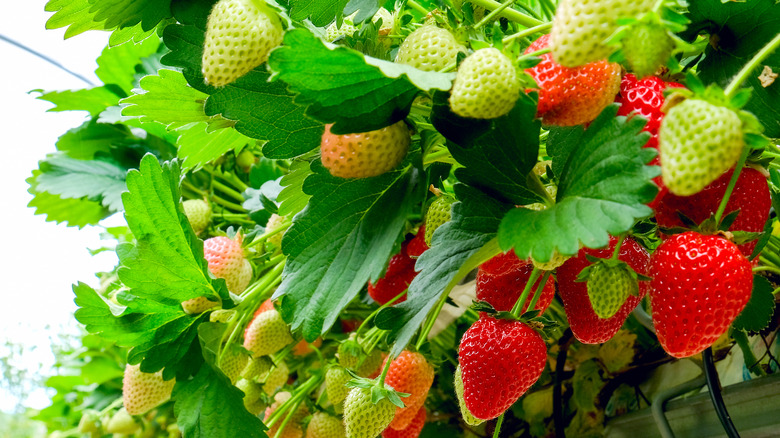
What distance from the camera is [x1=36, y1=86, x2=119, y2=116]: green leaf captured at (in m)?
1.23

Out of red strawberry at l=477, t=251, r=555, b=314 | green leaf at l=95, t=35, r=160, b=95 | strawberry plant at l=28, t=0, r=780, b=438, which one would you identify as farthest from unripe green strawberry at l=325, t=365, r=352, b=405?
green leaf at l=95, t=35, r=160, b=95

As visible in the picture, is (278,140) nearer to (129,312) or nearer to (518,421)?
(129,312)

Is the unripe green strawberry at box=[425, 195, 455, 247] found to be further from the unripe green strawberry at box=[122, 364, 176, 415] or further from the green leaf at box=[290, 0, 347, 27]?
the unripe green strawberry at box=[122, 364, 176, 415]

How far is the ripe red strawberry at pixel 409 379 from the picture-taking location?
0.65 metres

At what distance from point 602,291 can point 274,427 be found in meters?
0.57

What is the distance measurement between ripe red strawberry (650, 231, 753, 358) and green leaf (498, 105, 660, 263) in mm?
74

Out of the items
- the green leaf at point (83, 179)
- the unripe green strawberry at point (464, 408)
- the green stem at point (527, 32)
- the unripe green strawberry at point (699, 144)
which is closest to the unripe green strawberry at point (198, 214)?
the green leaf at point (83, 179)

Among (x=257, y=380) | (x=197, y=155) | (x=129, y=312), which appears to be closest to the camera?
(x=129, y=312)

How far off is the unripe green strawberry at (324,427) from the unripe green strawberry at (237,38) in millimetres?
524

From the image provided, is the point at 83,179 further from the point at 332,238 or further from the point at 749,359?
the point at 749,359

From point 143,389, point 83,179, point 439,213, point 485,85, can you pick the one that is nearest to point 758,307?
point 439,213

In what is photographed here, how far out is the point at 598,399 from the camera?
36.9 inches

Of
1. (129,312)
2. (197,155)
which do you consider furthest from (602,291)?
(197,155)

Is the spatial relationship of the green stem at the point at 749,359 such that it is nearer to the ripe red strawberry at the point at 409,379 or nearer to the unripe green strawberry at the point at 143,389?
the ripe red strawberry at the point at 409,379
